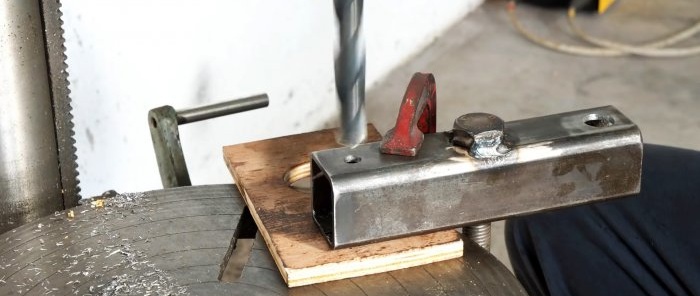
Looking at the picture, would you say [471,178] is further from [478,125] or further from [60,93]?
[60,93]

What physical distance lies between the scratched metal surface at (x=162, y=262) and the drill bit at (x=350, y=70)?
155mm

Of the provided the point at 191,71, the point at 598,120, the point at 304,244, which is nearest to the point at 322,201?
the point at 304,244

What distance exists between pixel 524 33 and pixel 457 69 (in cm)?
36

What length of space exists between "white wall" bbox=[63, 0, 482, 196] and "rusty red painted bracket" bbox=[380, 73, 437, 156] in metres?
0.86

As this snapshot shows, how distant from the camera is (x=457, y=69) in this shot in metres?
2.88

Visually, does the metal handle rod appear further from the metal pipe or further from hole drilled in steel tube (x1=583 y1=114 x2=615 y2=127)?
hole drilled in steel tube (x1=583 y1=114 x2=615 y2=127)

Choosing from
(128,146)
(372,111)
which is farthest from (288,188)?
(372,111)

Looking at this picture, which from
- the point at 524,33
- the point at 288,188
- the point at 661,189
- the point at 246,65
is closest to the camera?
the point at 288,188

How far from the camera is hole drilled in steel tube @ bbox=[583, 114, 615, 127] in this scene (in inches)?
35.6

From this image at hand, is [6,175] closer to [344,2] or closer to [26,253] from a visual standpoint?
[26,253]

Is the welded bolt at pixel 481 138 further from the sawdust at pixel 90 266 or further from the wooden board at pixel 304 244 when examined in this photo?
the sawdust at pixel 90 266

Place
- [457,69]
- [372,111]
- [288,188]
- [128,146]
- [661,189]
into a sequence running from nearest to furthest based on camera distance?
[288,188] → [661,189] → [128,146] → [372,111] → [457,69]

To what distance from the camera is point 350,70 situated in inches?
38.0

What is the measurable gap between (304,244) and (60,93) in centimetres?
36
